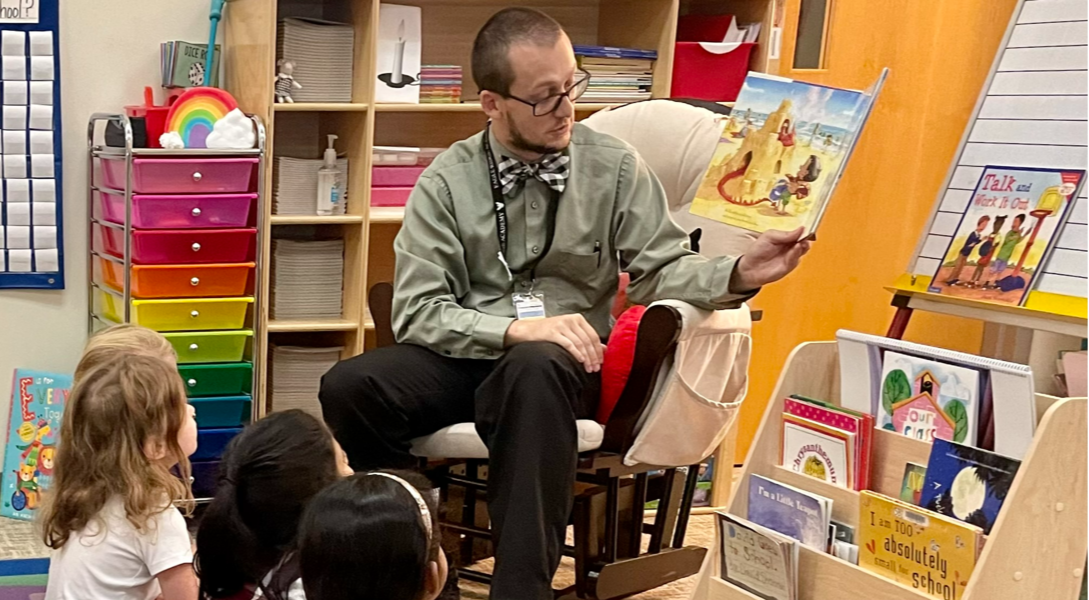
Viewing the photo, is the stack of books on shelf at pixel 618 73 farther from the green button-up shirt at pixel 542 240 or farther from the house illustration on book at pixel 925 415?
the house illustration on book at pixel 925 415

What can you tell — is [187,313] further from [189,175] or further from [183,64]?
[183,64]

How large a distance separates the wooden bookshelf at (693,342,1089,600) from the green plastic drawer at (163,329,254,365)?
1457 millimetres

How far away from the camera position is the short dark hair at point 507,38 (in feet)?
7.26

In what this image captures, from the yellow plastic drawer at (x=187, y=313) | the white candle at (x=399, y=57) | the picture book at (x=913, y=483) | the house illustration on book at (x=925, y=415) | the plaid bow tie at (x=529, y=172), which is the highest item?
the white candle at (x=399, y=57)

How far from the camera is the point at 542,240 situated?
2.31 meters

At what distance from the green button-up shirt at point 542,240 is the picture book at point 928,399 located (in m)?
0.46

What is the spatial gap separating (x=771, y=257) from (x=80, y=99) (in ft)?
6.39

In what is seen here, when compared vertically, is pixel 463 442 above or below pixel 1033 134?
below

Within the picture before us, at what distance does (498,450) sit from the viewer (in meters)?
2.04

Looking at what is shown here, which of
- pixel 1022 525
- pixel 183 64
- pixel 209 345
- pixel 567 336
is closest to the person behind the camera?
pixel 1022 525

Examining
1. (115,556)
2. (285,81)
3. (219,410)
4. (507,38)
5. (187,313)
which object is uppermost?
(507,38)

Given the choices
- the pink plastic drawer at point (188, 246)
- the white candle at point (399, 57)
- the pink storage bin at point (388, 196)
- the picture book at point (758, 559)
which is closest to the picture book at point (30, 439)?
the pink plastic drawer at point (188, 246)

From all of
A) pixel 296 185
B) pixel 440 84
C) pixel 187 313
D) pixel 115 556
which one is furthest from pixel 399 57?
pixel 115 556

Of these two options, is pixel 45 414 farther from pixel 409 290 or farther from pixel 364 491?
pixel 364 491
